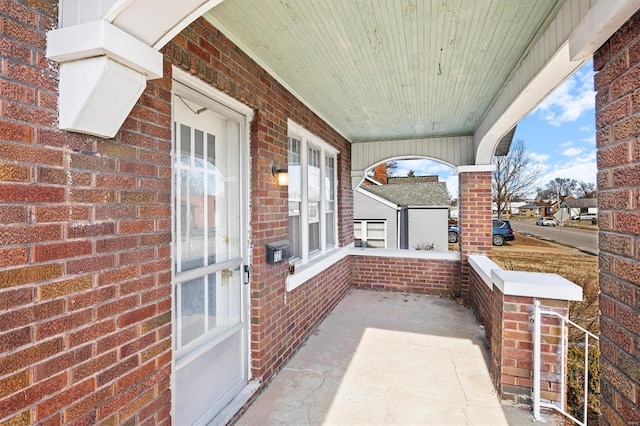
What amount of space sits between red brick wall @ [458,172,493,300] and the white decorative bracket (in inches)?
213

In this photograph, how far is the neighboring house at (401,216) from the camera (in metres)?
14.0

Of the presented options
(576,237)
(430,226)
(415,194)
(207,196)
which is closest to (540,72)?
(207,196)

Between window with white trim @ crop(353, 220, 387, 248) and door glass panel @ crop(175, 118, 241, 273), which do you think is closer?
door glass panel @ crop(175, 118, 241, 273)

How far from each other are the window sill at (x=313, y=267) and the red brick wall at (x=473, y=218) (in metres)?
2.10

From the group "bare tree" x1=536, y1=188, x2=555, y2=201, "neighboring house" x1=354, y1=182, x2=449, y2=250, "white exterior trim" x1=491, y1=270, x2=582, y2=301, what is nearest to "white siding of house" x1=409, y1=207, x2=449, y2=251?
"neighboring house" x1=354, y1=182, x2=449, y2=250

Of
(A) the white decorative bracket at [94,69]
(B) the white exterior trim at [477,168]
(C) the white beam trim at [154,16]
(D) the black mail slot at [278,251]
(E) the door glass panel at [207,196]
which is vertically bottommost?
A: (D) the black mail slot at [278,251]

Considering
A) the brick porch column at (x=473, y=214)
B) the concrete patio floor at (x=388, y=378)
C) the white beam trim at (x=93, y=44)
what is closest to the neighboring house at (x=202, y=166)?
the white beam trim at (x=93, y=44)

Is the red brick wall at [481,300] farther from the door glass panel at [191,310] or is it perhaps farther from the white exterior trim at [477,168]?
the door glass panel at [191,310]

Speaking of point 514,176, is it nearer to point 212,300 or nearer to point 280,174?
point 280,174

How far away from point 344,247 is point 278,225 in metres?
2.89

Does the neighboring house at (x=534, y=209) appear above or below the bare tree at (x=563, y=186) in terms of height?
below

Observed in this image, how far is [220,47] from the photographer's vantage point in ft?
8.06

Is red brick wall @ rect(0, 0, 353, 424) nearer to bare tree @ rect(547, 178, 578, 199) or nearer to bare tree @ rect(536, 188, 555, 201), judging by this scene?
bare tree @ rect(536, 188, 555, 201)

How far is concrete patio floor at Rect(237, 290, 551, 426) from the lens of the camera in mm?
2615
